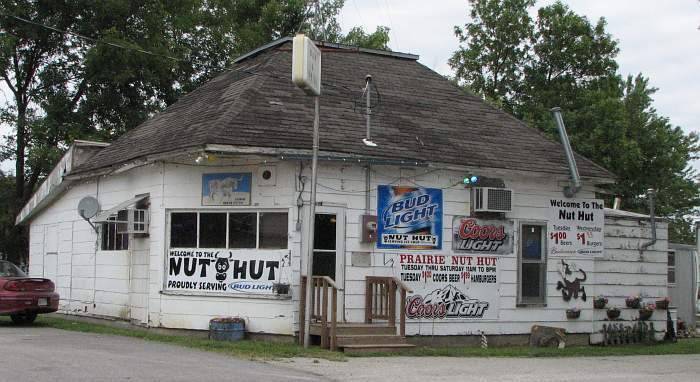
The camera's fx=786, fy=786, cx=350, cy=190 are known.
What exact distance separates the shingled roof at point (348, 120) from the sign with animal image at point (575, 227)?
0.70 metres

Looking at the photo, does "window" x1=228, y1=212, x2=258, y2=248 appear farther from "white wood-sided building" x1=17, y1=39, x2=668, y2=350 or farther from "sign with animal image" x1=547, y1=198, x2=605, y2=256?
"sign with animal image" x1=547, y1=198, x2=605, y2=256

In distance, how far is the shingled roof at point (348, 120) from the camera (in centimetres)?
1468

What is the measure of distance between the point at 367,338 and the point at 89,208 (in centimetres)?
736

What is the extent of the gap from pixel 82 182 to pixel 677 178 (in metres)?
28.0

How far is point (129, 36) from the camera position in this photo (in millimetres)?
29781

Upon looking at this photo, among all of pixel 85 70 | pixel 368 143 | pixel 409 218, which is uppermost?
pixel 85 70

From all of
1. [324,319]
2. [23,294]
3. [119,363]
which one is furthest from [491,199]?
[23,294]

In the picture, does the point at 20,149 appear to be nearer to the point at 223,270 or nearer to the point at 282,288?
the point at 223,270

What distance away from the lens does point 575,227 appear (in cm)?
1683

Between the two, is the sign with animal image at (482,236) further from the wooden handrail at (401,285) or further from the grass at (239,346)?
the grass at (239,346)

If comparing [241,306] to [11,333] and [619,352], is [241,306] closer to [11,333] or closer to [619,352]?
[11,333]

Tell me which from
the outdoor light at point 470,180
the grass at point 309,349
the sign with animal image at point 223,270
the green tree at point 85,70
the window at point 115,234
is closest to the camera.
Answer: the grass at point 309,349

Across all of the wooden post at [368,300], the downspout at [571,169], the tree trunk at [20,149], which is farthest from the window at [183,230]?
the tree trunk at [20,149]

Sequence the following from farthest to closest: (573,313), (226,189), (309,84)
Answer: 1. (573,313)
2. (226,189)
3. (309,84)
